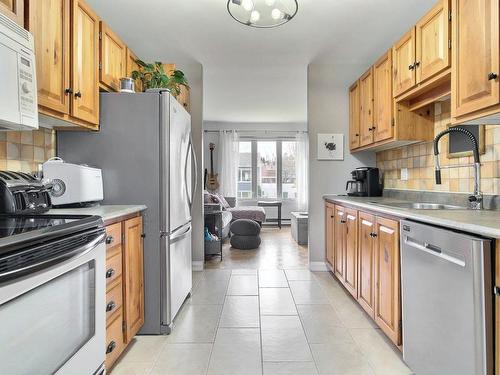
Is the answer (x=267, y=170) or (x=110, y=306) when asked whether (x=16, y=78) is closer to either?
(x=110, y=306)

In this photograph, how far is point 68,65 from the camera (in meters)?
1.78

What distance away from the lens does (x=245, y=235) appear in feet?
16.9

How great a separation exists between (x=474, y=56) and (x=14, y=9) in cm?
219

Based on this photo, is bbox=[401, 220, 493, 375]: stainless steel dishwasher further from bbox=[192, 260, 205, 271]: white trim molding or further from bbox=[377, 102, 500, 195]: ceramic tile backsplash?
bbox=[192, 260, 205, 271]: white trim molding

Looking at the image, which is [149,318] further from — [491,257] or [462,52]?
[462,52]

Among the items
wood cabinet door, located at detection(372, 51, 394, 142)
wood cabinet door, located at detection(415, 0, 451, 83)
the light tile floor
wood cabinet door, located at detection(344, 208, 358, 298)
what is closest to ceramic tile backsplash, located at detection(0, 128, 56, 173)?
the light tile floor

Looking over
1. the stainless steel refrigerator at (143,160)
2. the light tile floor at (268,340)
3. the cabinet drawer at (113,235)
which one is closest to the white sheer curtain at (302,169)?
the light tile floor at (268,340)

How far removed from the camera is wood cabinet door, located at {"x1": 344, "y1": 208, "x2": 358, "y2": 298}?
2635 mm

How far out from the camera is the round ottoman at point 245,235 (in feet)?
16.8

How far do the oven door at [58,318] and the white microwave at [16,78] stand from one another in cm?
59

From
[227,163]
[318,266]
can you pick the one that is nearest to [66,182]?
[318,266]

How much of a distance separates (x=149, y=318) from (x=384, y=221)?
167cm

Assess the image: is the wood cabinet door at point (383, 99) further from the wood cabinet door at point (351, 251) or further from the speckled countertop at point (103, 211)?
the speckled countertop at point (103, 211)

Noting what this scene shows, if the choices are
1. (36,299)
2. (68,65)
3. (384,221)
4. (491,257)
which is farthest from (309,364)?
(68,65)
